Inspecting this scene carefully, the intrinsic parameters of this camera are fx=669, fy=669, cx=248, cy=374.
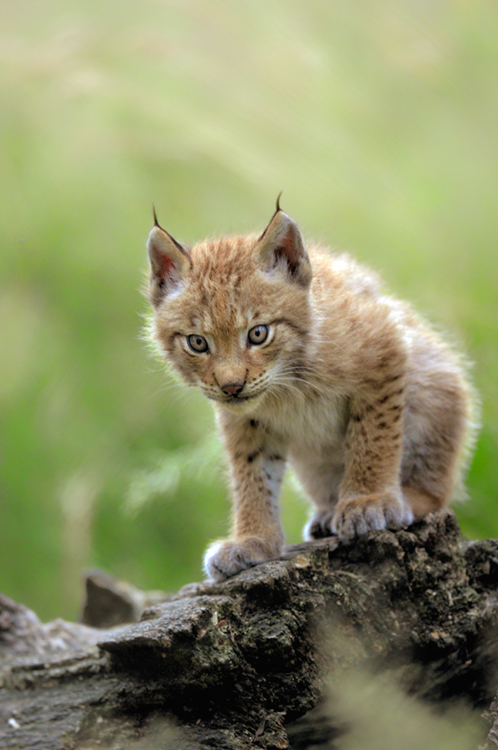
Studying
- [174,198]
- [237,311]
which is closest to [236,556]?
[237,311]

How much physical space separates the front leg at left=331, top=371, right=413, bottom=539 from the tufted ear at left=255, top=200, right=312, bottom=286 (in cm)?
53

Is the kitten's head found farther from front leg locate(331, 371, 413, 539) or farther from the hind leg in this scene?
the hind leg

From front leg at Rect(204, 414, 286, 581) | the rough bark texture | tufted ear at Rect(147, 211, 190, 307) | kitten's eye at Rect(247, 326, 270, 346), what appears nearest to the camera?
the rough bark texture

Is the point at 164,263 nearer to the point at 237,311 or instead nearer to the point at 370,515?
the point at 237,311

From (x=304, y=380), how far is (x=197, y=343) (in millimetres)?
460

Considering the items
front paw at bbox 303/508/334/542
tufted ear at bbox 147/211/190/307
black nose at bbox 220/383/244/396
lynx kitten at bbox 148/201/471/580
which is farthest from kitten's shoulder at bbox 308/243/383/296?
front paw at bbox 303/508/334/542

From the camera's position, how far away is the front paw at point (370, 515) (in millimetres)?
2449

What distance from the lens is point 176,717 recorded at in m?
1.90

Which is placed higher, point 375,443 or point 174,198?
point 174,198

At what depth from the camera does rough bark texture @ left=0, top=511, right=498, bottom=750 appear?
187 centimetres

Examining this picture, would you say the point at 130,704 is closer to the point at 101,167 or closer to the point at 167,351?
the point at 167,351

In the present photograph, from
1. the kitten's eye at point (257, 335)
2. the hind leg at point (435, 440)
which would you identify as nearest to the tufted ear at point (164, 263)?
the kitten's eye at point (257, 335)

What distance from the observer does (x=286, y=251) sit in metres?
2.66

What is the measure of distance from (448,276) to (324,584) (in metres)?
1.95
